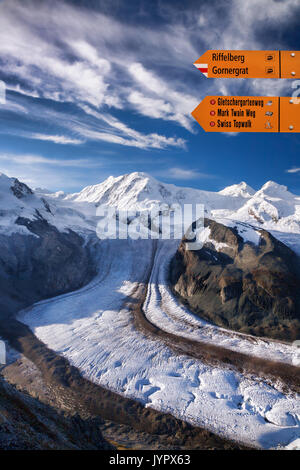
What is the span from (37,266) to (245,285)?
24.3m

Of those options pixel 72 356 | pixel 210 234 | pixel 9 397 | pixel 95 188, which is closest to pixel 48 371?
pixel 72 356

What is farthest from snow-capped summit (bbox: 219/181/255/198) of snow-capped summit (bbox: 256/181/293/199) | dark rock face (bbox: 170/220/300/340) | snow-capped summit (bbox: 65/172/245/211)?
dark rock face (bbox: 170/220/300/340)

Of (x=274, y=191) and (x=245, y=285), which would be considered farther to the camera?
(x=274, y=191)

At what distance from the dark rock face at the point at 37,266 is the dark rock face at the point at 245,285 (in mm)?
14236

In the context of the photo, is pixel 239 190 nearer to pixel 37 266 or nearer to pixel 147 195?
pixel 147 195

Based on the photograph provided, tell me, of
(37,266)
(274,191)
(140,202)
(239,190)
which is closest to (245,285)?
(37,266)

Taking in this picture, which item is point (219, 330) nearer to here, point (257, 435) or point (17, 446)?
point (257, 435)

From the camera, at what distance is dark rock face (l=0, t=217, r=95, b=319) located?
23.6m

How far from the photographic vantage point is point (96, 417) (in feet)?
36.3

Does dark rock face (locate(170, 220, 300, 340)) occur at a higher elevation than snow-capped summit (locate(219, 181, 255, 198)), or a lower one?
lower

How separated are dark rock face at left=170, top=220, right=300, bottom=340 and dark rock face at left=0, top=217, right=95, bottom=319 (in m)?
14.2

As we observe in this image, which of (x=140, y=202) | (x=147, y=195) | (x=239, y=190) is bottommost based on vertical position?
(x=140, y=202)

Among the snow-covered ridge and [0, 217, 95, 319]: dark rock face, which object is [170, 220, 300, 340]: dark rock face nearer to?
the snow-covered ridge

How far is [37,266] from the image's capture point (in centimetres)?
2750
